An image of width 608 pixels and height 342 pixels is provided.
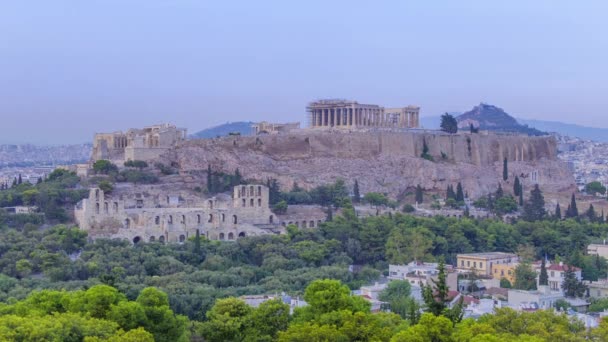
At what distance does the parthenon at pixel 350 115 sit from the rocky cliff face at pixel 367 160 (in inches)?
166

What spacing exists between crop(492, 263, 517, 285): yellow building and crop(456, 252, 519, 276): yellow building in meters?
0.24

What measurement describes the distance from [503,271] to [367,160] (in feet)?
85.3

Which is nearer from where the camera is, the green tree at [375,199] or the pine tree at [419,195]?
the green tree at [375,199]

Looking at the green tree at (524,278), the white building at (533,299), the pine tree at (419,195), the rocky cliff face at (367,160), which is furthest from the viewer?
the pine tree at (419,195)

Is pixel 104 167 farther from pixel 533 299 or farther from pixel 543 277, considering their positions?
pixel 533 299

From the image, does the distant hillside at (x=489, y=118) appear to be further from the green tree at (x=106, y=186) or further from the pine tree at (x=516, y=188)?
the green tree at (x=106, y=186)

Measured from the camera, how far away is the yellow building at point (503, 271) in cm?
5128

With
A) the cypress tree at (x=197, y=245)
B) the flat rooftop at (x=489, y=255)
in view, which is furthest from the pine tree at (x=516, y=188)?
the cypress tree at (x=197, y=245)

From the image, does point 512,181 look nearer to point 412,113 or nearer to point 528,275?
point 412,113

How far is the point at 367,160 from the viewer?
7694 cm

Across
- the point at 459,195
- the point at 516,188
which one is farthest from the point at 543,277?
the point at 516,188

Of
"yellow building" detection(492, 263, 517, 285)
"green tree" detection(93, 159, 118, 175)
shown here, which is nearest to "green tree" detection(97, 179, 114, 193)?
"green tree" detection(93, 159, 118, 175)

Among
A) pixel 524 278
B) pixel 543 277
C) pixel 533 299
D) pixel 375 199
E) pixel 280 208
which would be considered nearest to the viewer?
pixel 533 299

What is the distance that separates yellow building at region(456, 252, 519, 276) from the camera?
52562mm
